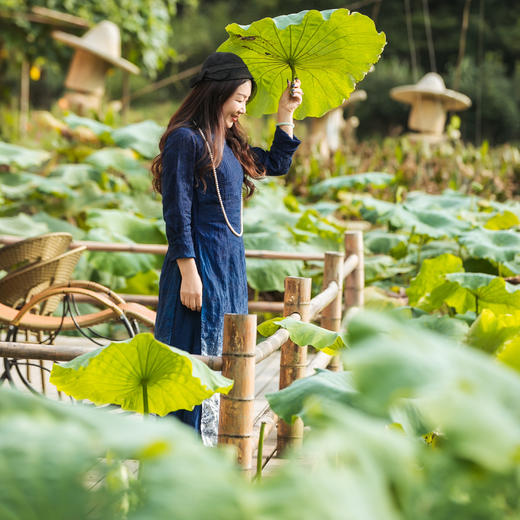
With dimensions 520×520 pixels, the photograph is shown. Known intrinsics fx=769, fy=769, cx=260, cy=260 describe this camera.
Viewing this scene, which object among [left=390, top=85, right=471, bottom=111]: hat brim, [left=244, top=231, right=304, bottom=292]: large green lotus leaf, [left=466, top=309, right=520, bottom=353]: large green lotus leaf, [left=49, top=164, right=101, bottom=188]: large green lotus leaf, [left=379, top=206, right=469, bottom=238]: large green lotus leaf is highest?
[left=390, top=85, right=471, bottom=111]: hat brim

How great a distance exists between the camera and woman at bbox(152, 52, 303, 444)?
2006 mm

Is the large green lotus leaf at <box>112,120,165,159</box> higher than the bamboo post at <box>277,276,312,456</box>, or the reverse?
the large green lotus leaf at <box>112,120,165,159</box>

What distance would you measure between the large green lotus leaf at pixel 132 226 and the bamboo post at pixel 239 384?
2708 millimetres

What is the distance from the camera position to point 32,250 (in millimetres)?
2936

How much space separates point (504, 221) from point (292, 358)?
2082 millimetres

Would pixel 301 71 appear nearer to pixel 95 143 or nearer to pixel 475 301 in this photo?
pixel 475 301

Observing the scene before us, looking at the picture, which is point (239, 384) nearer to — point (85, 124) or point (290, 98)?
point (290, 98)

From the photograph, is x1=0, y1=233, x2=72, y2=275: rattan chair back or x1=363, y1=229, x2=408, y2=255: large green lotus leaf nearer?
x1=0, y1=233, x2=72, y2=275: rattan chair back

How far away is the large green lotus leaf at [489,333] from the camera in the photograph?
1400 millimetres

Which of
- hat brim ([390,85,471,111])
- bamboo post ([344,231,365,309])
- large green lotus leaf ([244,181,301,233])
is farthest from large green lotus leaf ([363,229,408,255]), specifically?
hat brim ([390,85,471,111])

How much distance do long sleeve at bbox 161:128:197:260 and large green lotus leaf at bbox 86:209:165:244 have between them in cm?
231

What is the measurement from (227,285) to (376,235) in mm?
2328

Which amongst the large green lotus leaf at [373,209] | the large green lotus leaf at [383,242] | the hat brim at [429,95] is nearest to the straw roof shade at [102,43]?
the hat brim at [429,95]

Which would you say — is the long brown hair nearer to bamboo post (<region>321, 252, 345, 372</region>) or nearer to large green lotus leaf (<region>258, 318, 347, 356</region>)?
large green lotus leaf (<region>258, 318, 347, 356</region>)
